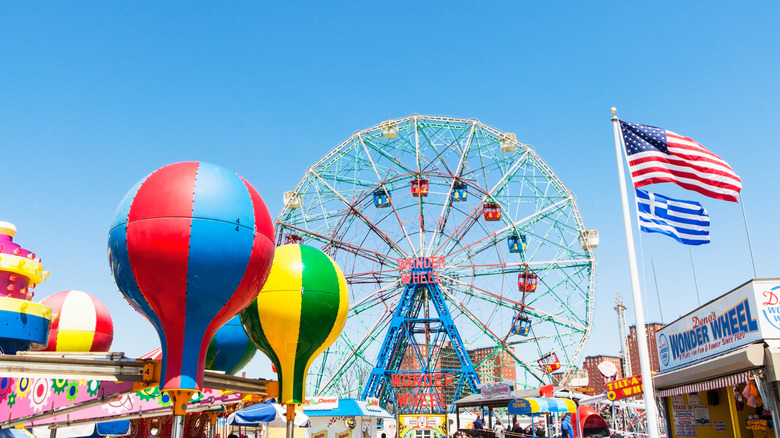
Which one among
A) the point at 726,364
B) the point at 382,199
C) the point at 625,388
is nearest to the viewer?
the point at 726,364

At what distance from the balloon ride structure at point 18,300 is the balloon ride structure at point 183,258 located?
1.98 metres

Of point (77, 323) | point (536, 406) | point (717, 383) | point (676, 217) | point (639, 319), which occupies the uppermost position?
point (676, 217)

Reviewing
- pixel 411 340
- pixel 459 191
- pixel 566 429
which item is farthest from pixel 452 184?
pixel 566 429

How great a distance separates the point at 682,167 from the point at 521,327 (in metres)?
22.5

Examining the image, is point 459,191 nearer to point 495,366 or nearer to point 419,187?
point 419,187

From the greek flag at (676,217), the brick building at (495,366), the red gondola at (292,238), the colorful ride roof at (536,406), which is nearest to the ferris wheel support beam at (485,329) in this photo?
the brick building at (495,366)

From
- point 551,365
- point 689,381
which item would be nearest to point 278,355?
point 689,381

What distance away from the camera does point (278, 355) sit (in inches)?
443

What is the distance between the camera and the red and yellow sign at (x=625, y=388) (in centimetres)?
1312

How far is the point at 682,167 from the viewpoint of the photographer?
10.1m

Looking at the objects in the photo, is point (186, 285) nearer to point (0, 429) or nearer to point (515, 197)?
point (0, 429)

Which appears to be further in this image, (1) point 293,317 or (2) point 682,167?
(1) point 293,317

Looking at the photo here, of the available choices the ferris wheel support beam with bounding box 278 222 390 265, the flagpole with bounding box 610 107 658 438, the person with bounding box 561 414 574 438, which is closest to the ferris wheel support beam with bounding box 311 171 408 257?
the ferris wheel support beam with bounding box 278 222 390 265

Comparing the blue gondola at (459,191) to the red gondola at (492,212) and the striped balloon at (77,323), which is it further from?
the striped balloon at (77,323)
